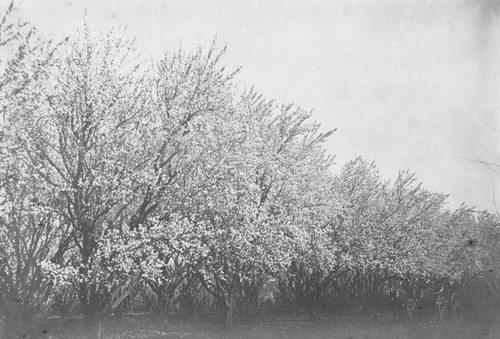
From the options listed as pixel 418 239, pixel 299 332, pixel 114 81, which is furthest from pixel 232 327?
pixel 418 239

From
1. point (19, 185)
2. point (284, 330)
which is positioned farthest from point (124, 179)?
point (284, 330)

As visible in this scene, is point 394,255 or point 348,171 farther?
point 348,171

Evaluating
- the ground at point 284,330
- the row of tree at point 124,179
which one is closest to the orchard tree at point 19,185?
the row of tree at point 124,179

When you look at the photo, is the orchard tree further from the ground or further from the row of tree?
the ground

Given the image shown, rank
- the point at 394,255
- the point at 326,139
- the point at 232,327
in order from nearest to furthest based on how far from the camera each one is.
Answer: the point at 232,327 < the point at 326,139 < the point at 394,255

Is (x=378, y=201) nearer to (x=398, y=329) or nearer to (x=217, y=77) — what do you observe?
(x=398, y=329)

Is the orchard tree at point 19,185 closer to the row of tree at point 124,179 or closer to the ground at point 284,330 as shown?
the row of tree at point 124,179

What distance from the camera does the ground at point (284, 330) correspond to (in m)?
18.7

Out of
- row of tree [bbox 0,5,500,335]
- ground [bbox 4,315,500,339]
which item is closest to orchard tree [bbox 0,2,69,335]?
row of tree [bbox 0,5,500,335]

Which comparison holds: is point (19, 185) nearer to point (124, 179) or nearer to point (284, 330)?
point (124, 179)

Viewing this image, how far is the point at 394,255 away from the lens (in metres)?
27.8

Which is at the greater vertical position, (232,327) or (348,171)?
(348,171)

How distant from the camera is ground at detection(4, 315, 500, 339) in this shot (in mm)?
18719

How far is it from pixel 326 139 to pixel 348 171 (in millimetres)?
6745
